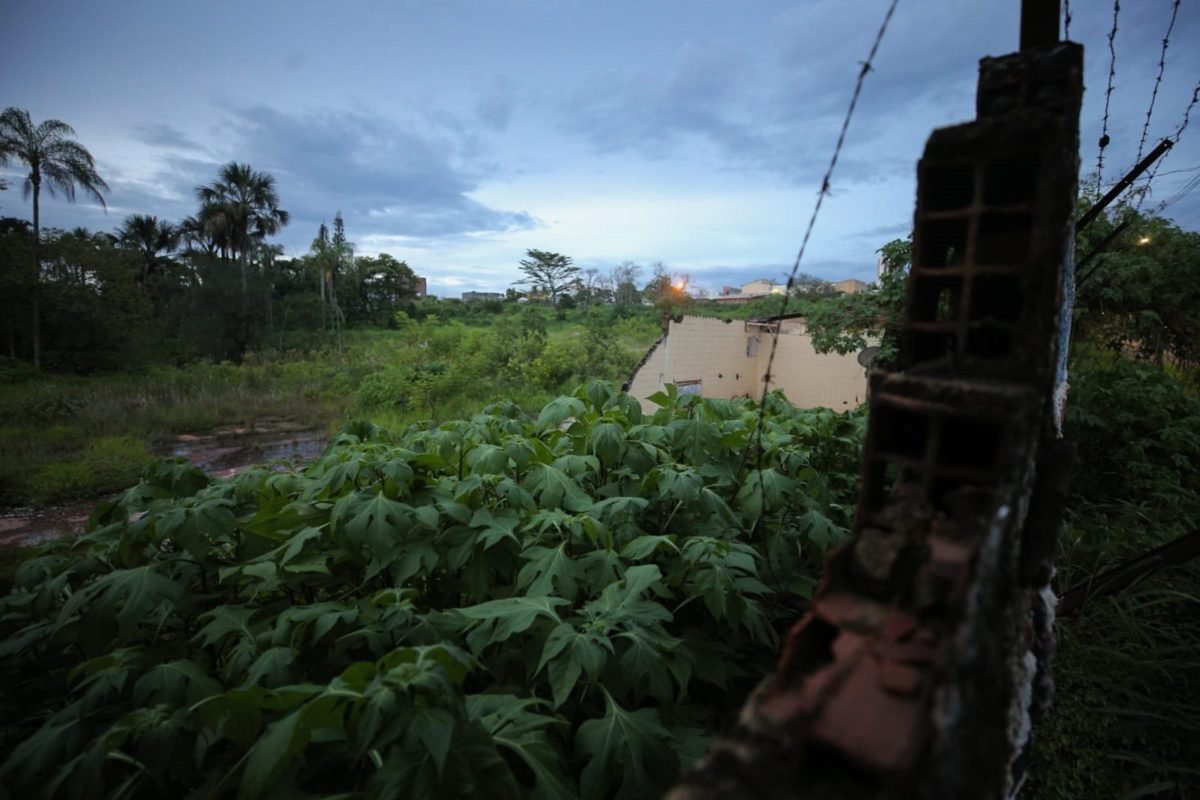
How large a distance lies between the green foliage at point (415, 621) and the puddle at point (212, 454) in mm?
5238

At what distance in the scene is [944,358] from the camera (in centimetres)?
124

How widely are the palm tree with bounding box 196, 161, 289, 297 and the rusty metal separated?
126 feet

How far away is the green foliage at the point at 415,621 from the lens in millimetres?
1493

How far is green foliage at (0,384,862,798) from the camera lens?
4.90 feet

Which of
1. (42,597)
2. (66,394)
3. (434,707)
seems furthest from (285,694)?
(66,394)

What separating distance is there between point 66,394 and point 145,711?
17137mm

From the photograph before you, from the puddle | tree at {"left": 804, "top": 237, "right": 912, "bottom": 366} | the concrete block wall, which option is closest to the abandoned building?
the concrete block wall

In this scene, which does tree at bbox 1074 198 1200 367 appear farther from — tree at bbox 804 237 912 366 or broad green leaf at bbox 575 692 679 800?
broad green leaf at bbox 575 692 679 800

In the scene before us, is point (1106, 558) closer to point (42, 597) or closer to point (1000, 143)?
point (1000, 143)

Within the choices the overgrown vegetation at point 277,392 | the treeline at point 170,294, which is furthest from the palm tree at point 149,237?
the overgrown vegetation at point 277,392

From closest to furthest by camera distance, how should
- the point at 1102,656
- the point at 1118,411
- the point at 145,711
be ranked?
the point at 145,711 → the point at 1102,656 → the point at 1118,411

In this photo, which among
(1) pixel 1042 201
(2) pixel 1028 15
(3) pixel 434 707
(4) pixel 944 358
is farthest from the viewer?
(2) pixel 1028 15

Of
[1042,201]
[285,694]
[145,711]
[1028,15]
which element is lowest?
[145,711]

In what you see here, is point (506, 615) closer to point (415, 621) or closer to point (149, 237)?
point (415, 621)
